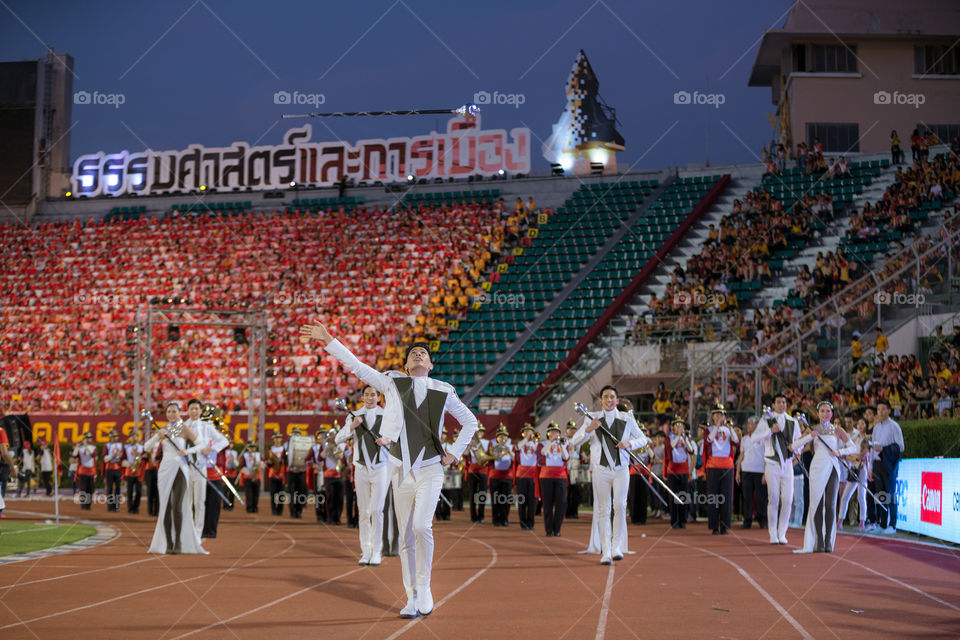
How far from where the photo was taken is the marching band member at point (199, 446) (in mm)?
14727

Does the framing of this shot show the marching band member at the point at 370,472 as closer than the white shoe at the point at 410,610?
No

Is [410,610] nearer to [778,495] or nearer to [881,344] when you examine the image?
[778,495]

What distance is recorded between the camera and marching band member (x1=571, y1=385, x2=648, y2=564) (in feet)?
45.1

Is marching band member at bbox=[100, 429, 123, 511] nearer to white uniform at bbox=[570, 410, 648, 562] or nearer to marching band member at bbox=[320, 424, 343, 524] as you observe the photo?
marching band member at bbox=[320, 424, 343, 524]

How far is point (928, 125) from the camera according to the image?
3844 cm

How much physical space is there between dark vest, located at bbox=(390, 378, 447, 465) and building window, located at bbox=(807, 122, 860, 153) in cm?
3229

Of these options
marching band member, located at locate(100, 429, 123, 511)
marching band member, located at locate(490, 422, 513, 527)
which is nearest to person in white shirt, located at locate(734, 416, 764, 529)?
marching band member, located at locate(490, 422, 513, 527)

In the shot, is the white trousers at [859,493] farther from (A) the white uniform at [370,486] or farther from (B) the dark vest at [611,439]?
(A) the white uniform at [370,486]

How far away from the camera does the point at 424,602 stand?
925cm


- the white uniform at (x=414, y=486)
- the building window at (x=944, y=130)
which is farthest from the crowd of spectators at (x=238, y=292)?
the white uniform at (x=414, y=486)

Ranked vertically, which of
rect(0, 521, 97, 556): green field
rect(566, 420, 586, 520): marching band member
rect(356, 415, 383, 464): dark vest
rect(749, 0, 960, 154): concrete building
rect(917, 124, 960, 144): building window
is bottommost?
rect(0, 521, 97, 556): green field

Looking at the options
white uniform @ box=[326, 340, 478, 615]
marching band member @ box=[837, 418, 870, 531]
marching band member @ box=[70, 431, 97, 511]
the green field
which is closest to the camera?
white uniform @ box=[326, 340, 478, 615]

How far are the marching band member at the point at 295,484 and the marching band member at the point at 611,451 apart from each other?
10.8 meters

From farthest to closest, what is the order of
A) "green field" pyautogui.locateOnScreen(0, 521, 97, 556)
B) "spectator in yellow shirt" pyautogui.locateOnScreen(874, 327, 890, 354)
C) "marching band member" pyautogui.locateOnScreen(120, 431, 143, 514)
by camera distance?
"marching band member" pyautogui.locateOnScreen(120, 431, 143, 514), "spectator in yellow shirt" pyautogui.locateOnScreen(874, 327, 890, 354), "green field" pyautogui.locateOnScreen(0, 521, 97, 556)
